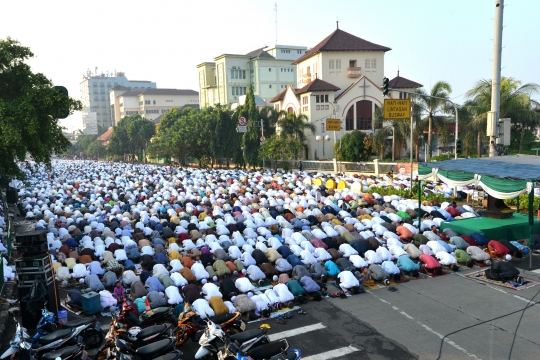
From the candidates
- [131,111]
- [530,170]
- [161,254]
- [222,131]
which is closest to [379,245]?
[530,170]

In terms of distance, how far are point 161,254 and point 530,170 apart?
13.4 m

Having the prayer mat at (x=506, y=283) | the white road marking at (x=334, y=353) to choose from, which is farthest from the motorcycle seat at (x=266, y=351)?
the prayer mat at (x=506, y=283)

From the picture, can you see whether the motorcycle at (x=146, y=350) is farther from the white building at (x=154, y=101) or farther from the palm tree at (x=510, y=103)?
the white building at (x=154, y=101)

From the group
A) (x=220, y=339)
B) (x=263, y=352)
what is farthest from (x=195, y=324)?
(x=263, y=352)

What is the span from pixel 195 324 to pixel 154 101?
11143 centimetres

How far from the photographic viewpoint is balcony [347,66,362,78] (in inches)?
2058

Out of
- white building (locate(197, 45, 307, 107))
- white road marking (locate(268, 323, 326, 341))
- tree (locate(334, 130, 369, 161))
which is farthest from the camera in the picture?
white building (locate(197, 45, 307, 107))

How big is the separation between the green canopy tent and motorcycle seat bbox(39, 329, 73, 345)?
13524 mm

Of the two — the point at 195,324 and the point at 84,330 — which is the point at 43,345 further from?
the point at 195,324

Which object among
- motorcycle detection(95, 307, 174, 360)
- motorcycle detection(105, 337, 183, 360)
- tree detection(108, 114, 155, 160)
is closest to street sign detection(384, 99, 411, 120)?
motorcycle detection(95, 307, 174, 360)

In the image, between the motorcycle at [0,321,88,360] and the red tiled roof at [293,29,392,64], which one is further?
the red tiled roof at [293,29,392,64]

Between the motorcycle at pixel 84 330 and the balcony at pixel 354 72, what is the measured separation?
47.5 m

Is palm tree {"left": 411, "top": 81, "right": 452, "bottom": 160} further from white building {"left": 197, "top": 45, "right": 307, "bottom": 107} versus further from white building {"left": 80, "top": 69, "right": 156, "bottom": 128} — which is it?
white building {"left": 80, "top": 69, "right": 156, "bottom": 128}

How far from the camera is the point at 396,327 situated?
10352 mm
